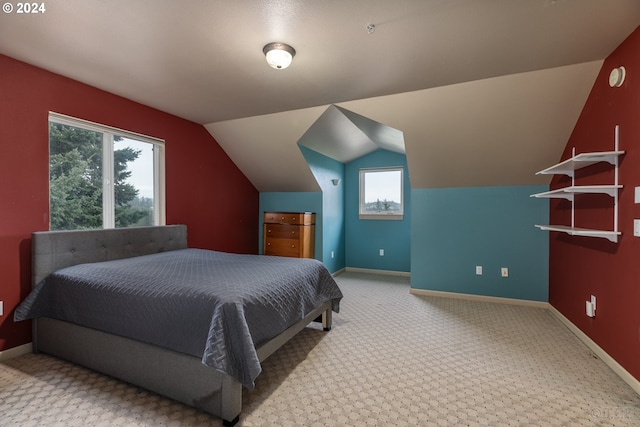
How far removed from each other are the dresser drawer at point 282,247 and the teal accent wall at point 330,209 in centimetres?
42

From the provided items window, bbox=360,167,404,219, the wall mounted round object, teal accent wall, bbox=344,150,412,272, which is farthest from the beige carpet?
window, bbox=360,167,404,219

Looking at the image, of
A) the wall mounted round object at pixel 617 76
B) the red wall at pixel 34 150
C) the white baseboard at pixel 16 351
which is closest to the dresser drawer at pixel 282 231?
the red wall at pixel 34 150

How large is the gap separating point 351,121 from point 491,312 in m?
2.86

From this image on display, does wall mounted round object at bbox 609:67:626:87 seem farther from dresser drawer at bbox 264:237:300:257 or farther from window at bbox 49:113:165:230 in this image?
window at bbox 49:113:165:230

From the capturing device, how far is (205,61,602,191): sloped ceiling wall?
2.68 metres

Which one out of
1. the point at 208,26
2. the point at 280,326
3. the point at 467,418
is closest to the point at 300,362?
the point at 280,326

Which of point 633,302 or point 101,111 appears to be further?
point 101,111

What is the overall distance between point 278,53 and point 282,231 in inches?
118

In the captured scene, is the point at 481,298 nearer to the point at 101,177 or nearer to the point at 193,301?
the point at 193,301

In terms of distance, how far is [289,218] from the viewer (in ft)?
15.2

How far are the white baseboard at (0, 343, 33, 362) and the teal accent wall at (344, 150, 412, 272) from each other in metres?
4.38

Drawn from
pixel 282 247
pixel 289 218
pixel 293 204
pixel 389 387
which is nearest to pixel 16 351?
pixel 389 387

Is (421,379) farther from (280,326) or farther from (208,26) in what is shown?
(208,26)

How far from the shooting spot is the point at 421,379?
2.06 meters
